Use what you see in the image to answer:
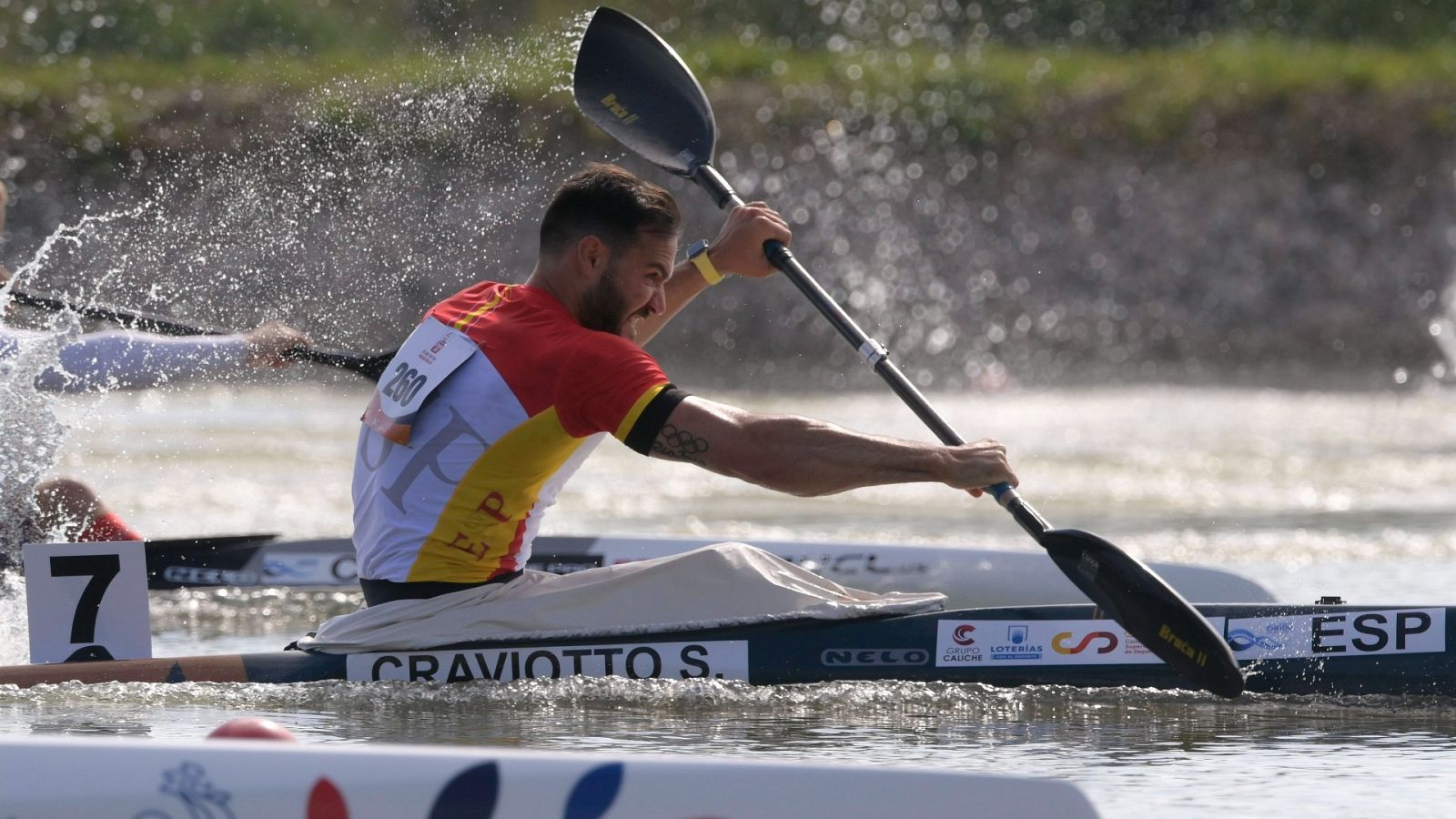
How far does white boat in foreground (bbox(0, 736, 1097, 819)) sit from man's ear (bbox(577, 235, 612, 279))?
1.46 m

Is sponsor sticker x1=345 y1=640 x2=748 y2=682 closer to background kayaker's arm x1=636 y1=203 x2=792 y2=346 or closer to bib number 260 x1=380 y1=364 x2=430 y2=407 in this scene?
bib number 260 x1=380 y1=364 x2=430 y2=407

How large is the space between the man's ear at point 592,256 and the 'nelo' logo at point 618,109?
1638mm

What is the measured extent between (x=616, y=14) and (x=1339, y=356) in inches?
620

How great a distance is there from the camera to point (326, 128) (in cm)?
766

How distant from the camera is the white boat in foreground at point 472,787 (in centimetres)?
289

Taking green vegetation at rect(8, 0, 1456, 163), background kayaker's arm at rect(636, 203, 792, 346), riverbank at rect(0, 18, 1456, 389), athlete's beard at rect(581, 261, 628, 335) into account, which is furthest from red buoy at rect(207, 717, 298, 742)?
green vegetation at rect(8, 0, 1456, 163)

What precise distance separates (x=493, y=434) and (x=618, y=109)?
6.29 feet

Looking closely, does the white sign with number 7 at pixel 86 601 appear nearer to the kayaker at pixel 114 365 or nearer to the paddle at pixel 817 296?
the kayaker at pixel 114 365

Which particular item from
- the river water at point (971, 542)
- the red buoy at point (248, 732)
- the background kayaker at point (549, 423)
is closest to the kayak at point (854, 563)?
the river water at point (971, 542)

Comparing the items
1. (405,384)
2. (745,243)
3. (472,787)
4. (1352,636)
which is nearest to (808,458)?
(405,384)

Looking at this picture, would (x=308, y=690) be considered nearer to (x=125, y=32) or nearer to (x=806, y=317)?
(x=806, y=317)

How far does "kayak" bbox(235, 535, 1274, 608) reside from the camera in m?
6.14

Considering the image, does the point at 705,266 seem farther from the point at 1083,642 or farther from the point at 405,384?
the point at 1083,642

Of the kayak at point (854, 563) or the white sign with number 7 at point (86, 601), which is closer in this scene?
the white sign with number 7 at point (86, 601)
